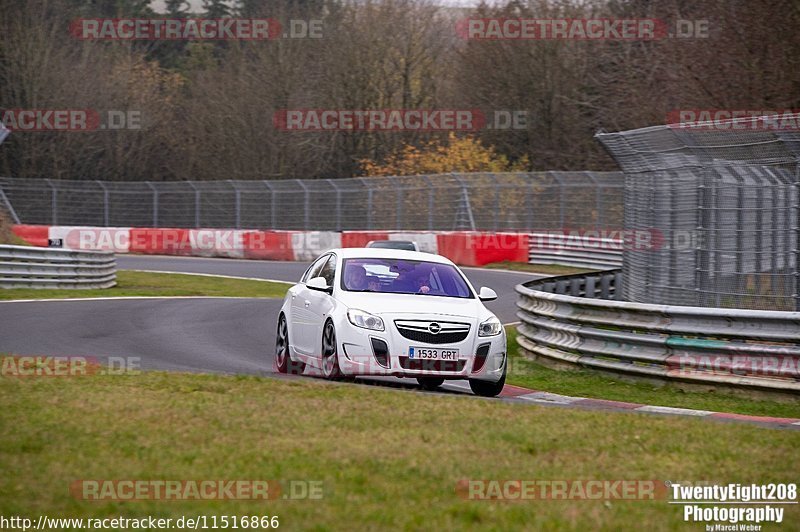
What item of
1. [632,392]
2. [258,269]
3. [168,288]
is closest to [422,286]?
[632,392]

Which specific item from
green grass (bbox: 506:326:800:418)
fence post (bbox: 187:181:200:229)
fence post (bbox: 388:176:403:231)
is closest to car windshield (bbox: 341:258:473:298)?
green grass (bbox: 506:326:800:418)

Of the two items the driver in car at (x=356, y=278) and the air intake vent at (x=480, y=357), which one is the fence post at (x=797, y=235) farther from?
the driver in car at (x=356, y=278)

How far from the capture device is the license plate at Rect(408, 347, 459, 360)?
11.2 metres

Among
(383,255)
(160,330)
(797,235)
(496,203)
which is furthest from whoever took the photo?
(496,203)

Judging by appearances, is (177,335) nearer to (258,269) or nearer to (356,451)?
(356,451)

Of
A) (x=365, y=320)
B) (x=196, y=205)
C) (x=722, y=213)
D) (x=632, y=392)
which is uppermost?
(x=196, y=205)

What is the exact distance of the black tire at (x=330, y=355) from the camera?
1138 centimetres

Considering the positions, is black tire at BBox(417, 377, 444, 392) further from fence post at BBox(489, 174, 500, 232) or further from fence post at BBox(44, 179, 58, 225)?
fence post at BBox(44, 179, 58, 225)

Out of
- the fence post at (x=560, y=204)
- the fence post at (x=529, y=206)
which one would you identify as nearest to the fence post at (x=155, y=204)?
the fence post at (x=529, y=206)

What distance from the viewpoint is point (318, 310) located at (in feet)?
39.5

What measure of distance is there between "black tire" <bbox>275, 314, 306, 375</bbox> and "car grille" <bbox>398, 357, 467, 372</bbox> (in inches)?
79.8

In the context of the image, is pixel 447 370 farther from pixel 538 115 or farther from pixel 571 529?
pixel 538 115

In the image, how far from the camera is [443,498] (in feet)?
20.1

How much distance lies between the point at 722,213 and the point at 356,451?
863cm
